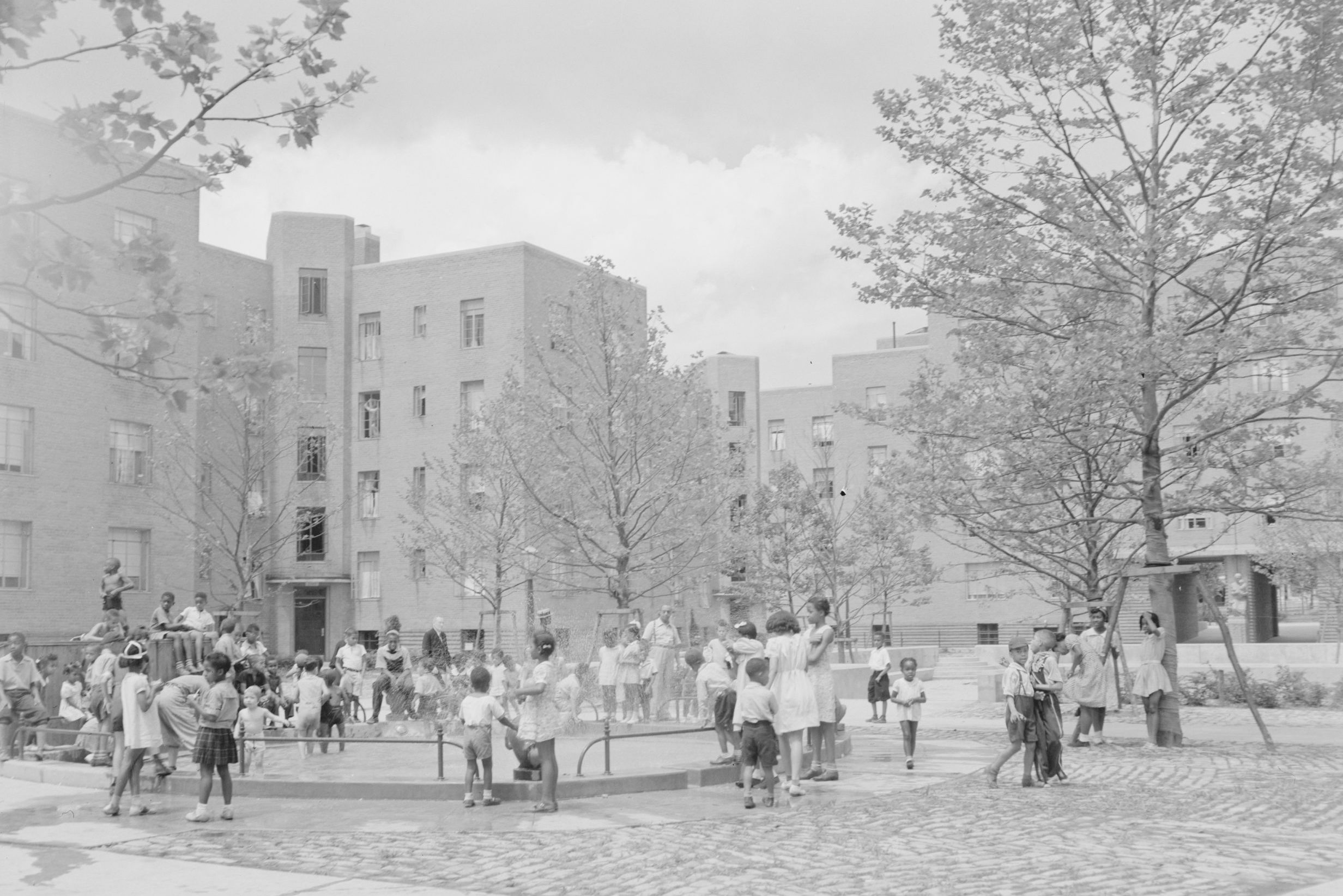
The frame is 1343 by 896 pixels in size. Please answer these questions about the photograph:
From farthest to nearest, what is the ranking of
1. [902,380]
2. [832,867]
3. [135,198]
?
1. [902,380]
2. [135,198]
3. [832,867]

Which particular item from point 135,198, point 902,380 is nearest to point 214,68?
point 135,198

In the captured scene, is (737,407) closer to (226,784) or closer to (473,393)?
(473,393)

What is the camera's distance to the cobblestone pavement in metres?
9.02

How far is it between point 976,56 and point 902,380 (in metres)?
45.7

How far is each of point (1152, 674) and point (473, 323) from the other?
35.3 m

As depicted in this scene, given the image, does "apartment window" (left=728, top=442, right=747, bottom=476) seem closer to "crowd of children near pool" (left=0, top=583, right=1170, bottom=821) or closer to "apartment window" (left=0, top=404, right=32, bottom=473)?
"crowd of children near pool" (left=0, top=583, right=1170, bottom=821)

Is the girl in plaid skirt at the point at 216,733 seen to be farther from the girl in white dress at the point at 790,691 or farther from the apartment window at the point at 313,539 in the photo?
the apartment window at the point at 313,539

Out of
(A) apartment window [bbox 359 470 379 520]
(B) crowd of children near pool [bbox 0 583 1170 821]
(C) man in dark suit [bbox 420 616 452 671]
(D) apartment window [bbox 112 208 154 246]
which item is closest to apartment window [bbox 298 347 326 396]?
(A) apartment window [bbox 359 470 379 520]

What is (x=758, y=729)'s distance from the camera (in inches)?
487

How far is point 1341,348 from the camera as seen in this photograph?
17.3 metres

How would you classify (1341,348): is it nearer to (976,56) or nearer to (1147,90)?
(1147,90)

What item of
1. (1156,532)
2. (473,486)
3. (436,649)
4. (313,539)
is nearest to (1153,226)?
(1156,532)

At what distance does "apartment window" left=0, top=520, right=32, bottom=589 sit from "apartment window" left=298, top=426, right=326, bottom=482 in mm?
10166

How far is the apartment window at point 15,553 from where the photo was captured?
36.9 m
